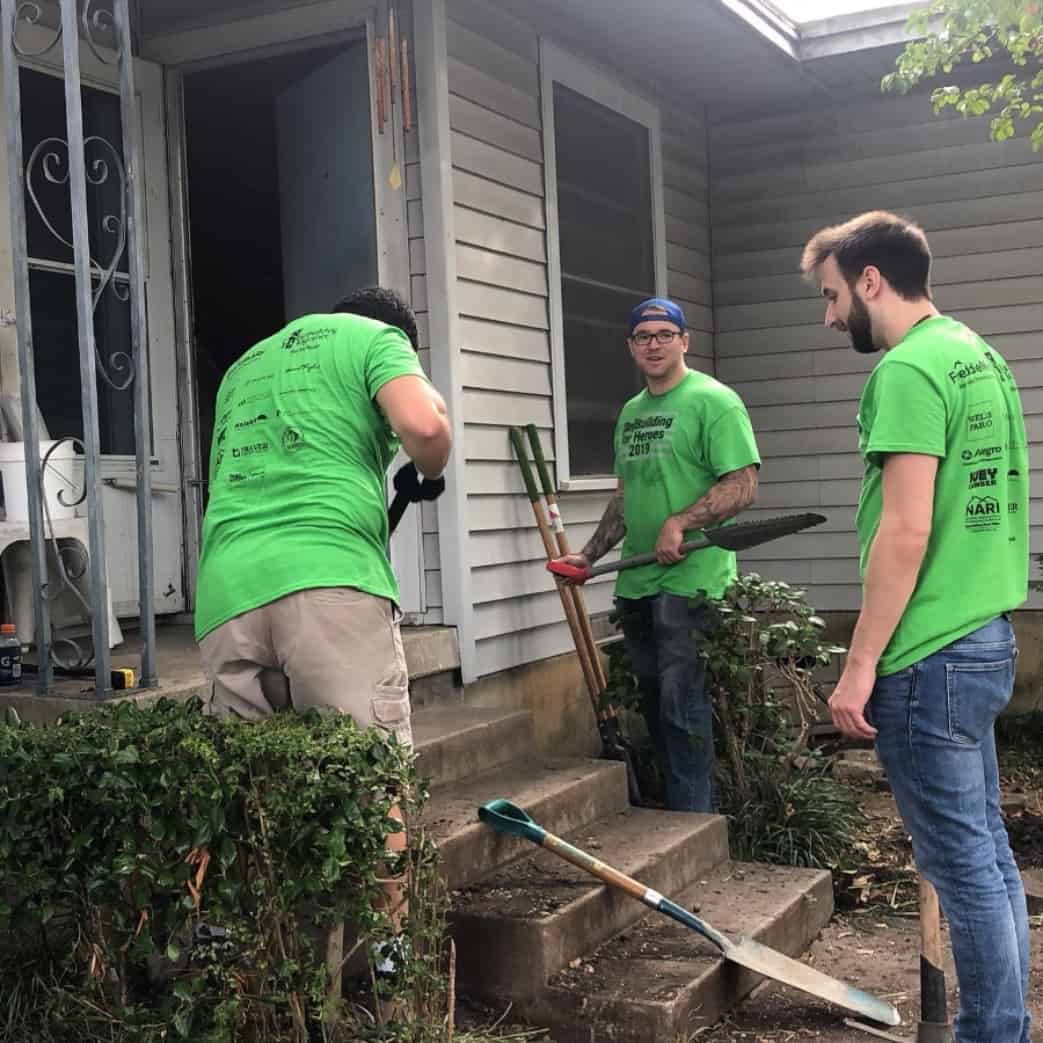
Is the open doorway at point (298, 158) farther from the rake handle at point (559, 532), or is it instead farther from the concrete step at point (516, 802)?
the concrete step at point (516, 802)

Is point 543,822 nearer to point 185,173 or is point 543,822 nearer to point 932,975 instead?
point 932,975

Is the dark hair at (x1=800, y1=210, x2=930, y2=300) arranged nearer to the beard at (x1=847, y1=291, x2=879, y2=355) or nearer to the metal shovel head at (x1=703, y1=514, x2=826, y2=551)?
the beard at (x1=847, y1=291, x2=879, y2=355)

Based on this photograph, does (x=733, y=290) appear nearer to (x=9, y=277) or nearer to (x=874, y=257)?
(x=9, y=277)

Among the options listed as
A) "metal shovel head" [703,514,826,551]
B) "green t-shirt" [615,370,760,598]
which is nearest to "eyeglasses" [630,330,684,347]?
"green t-shirt" [615,370,760,598]

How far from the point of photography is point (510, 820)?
3.52 m

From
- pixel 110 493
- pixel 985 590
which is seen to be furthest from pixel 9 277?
pixel 985 590

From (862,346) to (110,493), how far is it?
3392mm

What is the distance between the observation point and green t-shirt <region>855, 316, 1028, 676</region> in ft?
8.63

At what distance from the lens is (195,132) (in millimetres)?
6949

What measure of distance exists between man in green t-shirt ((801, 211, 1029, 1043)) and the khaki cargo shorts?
3.35 ft

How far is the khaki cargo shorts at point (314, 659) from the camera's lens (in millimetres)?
2883

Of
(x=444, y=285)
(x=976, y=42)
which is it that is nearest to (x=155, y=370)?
(x=444, y=285)

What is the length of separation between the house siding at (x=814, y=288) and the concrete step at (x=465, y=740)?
3522mm

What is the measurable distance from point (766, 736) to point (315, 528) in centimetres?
279
